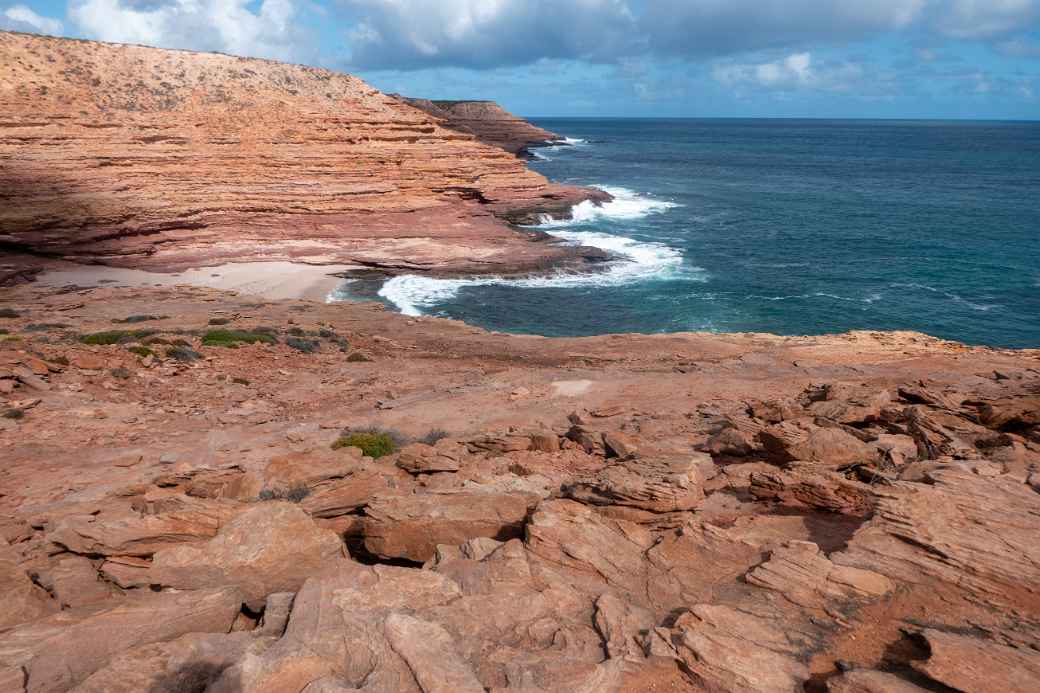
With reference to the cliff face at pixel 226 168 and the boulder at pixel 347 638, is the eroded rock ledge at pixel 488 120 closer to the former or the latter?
the cliff face at pixel 226 168

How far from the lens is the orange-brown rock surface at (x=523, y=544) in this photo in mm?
6016

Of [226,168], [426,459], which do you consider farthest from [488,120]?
[426,459]

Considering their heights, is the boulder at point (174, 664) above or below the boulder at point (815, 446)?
above

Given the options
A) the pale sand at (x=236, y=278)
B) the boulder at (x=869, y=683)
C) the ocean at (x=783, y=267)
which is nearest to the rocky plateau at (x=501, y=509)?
the boulder at (x=869, y=683)

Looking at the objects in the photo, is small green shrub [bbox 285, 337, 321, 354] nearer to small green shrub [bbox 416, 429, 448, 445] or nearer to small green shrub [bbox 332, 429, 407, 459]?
small green shrub [bbox 332, 429, 407, 459]

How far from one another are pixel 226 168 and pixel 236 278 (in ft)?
26.5

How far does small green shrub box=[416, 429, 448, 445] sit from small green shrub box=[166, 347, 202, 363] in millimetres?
9937

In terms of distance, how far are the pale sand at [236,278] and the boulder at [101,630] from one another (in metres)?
30.6

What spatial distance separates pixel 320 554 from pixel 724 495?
6.18 metres

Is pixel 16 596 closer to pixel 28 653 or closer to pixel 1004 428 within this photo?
pixel 28 653

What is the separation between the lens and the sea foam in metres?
39.0

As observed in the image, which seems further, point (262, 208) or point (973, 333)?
point (262, 208)

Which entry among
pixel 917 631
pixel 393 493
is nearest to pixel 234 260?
pixel 393 493

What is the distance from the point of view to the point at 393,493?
32.9ft
